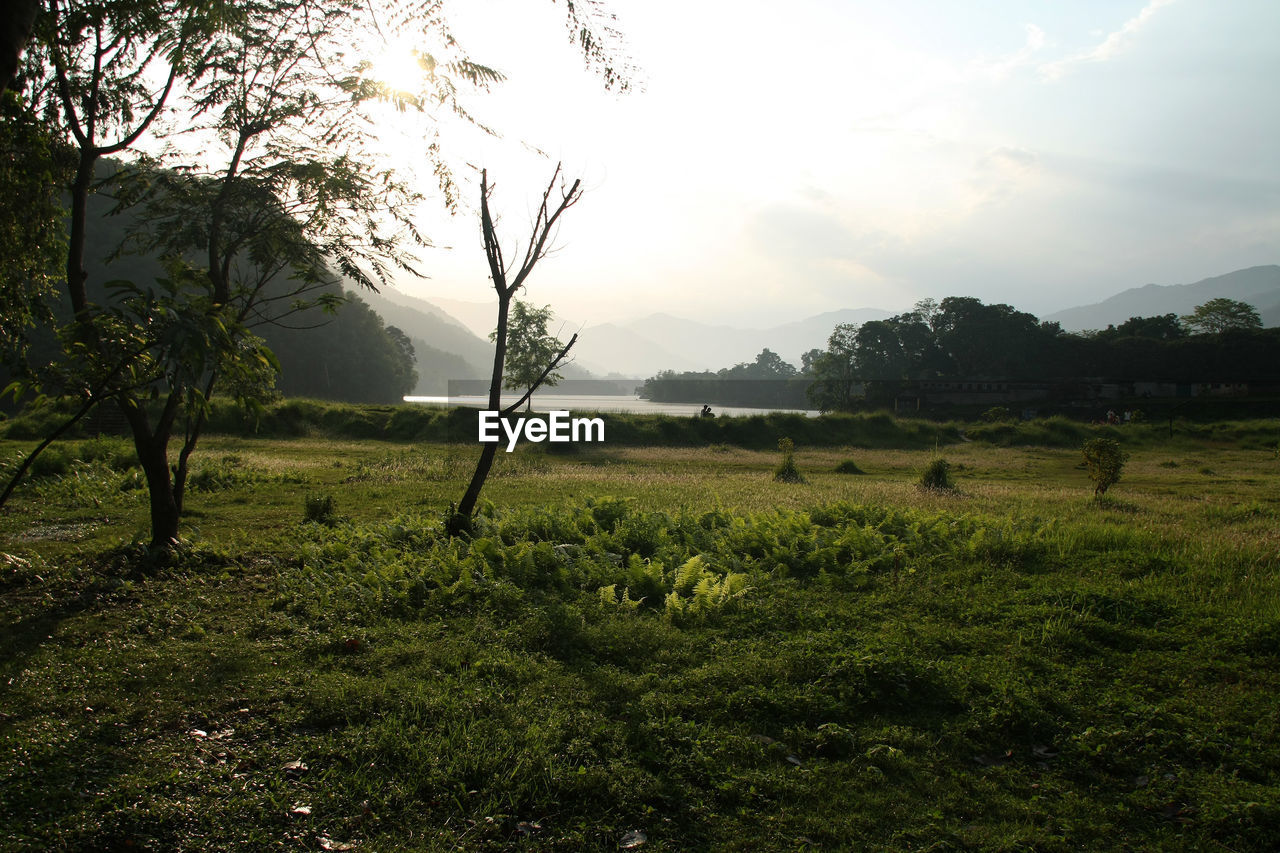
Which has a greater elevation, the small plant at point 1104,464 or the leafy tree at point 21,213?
the leafy tree at point 21,213

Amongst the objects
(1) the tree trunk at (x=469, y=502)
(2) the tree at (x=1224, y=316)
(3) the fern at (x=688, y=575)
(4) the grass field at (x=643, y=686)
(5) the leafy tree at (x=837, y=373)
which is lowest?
(4) the grass field at (x=643, y=686)

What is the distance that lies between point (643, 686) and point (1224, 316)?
107130 mm

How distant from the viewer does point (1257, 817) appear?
412 cm

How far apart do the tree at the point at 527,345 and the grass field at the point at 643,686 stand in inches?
1583

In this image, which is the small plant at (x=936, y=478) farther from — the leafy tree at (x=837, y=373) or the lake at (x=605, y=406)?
the leafy tree at (x=837, y=373)

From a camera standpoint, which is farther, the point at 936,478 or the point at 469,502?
the point at 936,478

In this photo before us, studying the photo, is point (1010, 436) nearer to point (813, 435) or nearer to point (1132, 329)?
point (813, 435)

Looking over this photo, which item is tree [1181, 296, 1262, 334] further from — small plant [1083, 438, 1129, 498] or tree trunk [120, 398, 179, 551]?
tree trunk [120, 398, 179, 551]

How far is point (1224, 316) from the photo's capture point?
84.8 meters

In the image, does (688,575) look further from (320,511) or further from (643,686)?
(320,511)

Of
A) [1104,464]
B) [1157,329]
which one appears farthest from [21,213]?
[1157,329]

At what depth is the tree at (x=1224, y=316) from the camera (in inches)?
3273

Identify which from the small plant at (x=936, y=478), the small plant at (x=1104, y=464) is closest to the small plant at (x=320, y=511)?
the small plant at (x=936, y=478)

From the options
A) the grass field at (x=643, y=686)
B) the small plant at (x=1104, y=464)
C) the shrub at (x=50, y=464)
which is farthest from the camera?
the small plant at (x=1104, y=464)
